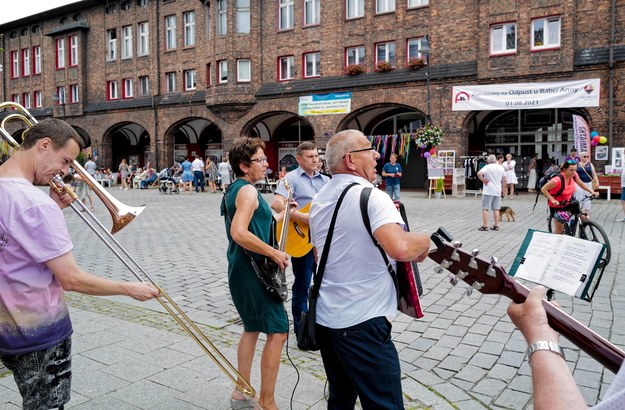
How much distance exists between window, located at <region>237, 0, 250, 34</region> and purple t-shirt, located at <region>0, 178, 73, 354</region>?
27.2m

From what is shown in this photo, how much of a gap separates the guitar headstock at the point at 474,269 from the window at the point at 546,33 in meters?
21.7

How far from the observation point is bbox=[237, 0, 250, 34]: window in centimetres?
→ 2777

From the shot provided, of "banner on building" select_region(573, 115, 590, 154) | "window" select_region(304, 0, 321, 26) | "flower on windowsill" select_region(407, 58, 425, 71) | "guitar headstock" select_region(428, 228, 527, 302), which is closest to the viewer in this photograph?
"guitar headstock" select_region(428, 228, 527, 302)

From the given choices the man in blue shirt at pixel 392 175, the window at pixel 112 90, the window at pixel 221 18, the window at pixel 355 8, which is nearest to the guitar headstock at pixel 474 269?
the man in blue shirt at pixel 392 175

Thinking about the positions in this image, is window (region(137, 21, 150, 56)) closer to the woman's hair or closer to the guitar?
the woman's hair

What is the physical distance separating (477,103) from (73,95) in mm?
27564

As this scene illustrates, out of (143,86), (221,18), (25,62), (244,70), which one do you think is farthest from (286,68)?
(25,62)

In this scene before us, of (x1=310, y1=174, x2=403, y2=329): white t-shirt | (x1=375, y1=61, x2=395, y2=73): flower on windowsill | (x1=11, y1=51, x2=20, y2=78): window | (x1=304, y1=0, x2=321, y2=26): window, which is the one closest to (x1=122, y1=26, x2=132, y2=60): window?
(x1=11, y1=51, x2=20, y2=78): window

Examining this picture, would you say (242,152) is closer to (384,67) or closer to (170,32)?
(384,67)

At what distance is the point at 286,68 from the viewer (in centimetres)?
2742

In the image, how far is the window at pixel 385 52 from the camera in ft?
79.9

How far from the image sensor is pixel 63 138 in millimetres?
2391

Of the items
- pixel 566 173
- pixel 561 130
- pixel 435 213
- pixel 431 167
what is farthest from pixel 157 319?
pixel 561 130

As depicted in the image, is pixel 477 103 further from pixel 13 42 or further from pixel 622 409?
pixel 13 42
